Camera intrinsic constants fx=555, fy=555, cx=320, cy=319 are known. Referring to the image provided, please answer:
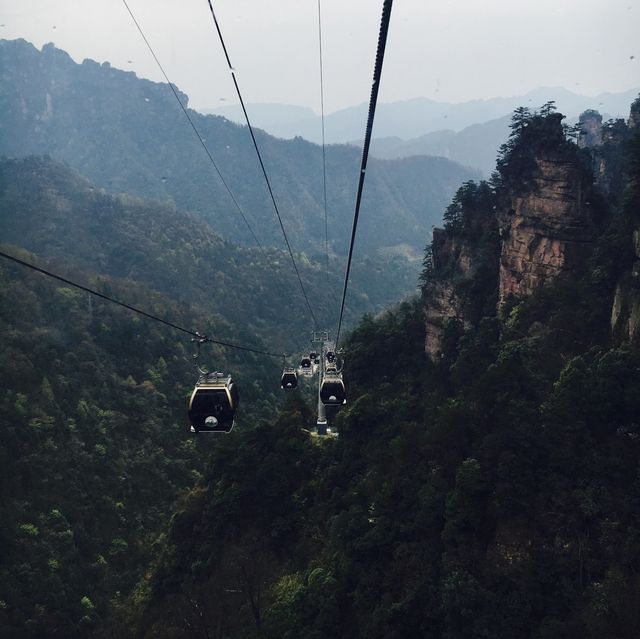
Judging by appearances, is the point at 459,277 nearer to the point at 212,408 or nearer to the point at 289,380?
the point at 289,380

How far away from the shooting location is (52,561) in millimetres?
40750

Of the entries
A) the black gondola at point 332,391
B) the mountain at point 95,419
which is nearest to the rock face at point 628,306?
the black gondola at point 332,391

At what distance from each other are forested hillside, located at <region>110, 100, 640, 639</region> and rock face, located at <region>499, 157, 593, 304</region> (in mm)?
122

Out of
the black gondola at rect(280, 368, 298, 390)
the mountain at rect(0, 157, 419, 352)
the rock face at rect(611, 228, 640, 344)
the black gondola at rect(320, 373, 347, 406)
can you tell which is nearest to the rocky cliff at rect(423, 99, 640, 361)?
the rock face at rect(611, 228, 640, 344)

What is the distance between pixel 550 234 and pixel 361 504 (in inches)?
671

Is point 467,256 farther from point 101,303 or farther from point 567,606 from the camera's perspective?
point 101,303

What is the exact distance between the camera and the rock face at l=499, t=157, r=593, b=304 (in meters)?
28.7

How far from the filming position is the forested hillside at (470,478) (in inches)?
703

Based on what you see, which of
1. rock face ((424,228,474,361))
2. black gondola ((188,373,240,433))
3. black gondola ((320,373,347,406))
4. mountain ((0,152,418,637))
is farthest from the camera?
mountain ((0,152,418,637))

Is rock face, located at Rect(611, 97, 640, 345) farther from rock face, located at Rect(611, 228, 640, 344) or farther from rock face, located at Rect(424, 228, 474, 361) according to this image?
rock face, located at Rect(424, 228, 474, 361)

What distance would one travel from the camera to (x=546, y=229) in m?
29.6

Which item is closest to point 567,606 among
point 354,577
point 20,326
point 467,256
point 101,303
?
point 354,577

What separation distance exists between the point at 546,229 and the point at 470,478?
1557 cm

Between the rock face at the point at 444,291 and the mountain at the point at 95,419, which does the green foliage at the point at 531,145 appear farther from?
the mountain at the point at 95,419
